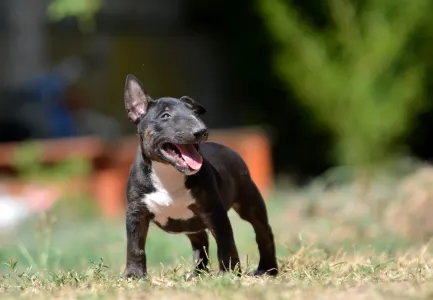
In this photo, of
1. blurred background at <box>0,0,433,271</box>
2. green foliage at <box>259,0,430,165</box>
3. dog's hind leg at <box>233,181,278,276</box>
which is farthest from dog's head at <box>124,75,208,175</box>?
green foliage at <box>259,0,430,165</box>

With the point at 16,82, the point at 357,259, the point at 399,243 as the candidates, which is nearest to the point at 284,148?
the point at 16,82

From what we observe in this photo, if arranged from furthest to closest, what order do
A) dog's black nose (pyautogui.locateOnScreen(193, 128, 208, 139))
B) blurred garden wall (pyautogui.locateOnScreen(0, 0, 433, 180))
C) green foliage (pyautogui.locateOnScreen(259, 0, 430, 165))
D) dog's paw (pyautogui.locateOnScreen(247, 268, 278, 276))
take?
blurred garden wall (pyautogui.locateOnScreen(0, 0, 433, 180)) → green foliage (pyautogui.locateOnScreen(259, 0, 430, 165)) → dog's paw (pyautogui.locateOnScreen(247, 268, 278, 276)) → dog's black nose (pyautogui.locateOnScreen(193, 128, 208, 139))

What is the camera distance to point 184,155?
3.97m

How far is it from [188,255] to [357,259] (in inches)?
47.1

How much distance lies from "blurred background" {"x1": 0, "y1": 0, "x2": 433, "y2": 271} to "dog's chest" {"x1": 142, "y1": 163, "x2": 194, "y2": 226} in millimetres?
1326

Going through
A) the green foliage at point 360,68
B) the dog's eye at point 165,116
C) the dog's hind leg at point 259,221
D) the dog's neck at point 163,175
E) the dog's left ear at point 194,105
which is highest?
the green foliage at point 360,68

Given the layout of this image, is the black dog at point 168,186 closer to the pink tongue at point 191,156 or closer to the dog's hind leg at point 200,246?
the pink tongue at point 191,156

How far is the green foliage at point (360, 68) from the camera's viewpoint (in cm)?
1095

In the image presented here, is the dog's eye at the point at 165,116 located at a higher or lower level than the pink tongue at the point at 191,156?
higher

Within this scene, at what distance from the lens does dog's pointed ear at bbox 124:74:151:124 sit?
4191mm

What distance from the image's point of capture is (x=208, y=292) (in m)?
3.54

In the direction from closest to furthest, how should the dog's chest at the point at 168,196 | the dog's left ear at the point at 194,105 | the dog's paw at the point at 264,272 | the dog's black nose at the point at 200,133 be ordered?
the dog's black nose at the point at 200,133 < the dog's chest at the point at 168,196 < the dog's left ear at the point at 194,105 < the dog's paw at the point at 264,272

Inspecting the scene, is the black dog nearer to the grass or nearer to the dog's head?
the dog's head

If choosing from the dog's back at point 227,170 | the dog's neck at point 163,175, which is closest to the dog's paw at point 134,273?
the dog's neck at point 163,175
